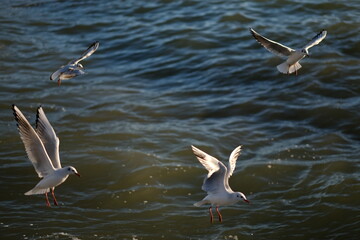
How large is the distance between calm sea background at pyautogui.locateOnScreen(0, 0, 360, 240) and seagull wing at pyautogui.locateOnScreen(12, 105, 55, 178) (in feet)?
3.51

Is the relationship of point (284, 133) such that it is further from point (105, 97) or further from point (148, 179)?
point (105, 97)

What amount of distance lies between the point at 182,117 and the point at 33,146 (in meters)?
4.62

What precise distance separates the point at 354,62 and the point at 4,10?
10237mm

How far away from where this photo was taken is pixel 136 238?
365 inches

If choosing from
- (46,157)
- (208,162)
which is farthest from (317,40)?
(46,157)

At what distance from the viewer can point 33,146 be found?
8555 millimetres

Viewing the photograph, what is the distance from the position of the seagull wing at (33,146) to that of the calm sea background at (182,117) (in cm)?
107

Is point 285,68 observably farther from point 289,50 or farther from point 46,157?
point 46,157

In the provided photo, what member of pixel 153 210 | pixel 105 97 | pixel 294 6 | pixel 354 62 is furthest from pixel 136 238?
pixel 294 6

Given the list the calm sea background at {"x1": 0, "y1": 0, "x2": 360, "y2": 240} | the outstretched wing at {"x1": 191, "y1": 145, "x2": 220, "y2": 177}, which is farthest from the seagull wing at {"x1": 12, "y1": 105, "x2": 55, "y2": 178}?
the outstretched wing at {"x1": 191, "y1": 145, "x2": 220, "y2": 177}

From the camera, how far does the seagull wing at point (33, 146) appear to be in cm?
830

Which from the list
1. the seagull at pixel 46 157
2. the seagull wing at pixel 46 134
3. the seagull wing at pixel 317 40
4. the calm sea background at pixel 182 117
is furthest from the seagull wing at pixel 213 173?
the seagull wing at pixel 317 40

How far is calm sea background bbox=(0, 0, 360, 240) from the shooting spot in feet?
32.0

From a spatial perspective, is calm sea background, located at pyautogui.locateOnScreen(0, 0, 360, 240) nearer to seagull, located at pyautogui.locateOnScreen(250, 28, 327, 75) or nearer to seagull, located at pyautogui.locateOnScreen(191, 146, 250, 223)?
seagull, located at pyautogui.locateOnScreen(191, 146, 250, 223)
